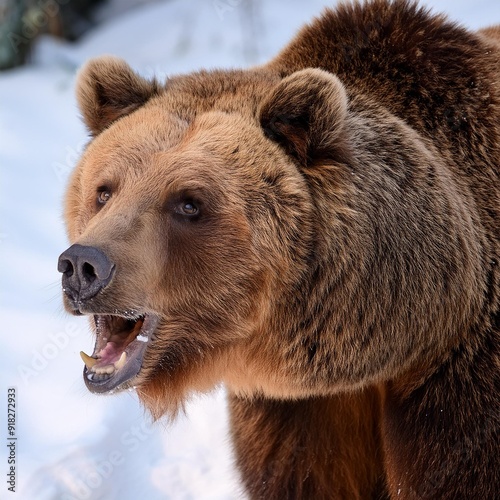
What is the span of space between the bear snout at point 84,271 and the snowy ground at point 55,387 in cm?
67

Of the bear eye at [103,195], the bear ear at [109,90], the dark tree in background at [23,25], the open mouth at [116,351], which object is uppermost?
the bear ear at [109,90]

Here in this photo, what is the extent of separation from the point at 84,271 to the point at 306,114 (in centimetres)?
113

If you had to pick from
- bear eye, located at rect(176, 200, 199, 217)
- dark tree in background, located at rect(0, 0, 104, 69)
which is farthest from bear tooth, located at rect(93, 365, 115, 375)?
dark tree in background, located at rect(0, 0, 104, 69)

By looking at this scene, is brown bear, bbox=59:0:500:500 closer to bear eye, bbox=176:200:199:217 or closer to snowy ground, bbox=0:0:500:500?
bear eye, bbox=176:200:199:217

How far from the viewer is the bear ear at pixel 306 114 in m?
3.54

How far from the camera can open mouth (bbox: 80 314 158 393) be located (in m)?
3.47

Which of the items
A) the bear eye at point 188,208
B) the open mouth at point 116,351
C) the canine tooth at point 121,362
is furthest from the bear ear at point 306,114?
the canine tooth at point 121,362

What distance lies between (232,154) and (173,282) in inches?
22.5

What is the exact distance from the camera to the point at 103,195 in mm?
3686

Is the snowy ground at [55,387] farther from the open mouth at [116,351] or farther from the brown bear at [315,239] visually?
the brown bear at [315,239]

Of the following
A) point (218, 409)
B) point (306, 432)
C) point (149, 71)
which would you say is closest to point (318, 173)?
point (306, 432)

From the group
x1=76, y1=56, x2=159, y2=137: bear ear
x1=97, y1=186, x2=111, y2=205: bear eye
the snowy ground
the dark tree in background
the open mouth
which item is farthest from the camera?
the dark tree in background

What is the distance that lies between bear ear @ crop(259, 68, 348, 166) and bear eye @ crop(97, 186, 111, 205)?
2.31 ft

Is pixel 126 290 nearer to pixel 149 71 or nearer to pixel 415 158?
pixel 415 158
